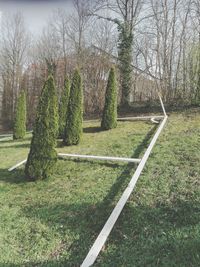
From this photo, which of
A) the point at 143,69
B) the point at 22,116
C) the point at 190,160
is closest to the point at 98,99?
the point at 143,69

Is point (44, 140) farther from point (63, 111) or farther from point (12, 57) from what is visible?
point (12, 57)

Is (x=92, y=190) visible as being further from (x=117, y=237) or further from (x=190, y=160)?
(x=190, y=160)

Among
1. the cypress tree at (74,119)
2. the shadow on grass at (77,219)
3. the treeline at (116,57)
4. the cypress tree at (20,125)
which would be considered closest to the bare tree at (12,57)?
the treeline at (116,57)

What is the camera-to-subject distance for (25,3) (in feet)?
6.37

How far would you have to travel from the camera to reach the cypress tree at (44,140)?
579cm

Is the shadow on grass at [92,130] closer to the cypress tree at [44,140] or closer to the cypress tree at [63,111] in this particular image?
the cypress tree at [63,111]

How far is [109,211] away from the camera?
4215mm

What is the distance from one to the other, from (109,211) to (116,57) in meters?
13.1

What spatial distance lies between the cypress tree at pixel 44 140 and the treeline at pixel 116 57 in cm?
734

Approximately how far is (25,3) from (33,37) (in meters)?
23.7

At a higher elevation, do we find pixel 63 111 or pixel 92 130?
pixel 63 111

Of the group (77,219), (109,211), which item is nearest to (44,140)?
(77,219)

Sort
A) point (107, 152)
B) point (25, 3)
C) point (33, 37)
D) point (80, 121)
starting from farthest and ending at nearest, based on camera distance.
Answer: point (33, 37)
point (80, 121)
point (107, 152)
point (25, 3)

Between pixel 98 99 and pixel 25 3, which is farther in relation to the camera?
pixel 98 99
